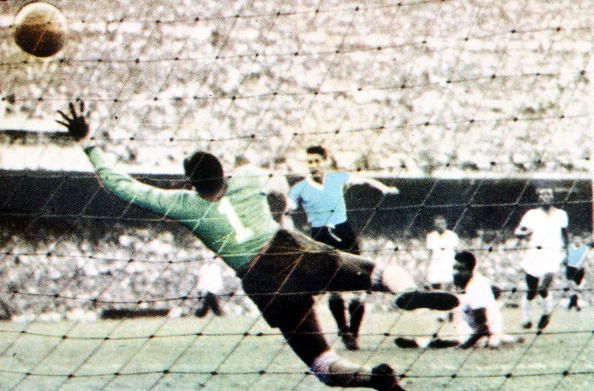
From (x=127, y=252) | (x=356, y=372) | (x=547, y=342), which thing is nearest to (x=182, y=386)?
(x=356, y=372)

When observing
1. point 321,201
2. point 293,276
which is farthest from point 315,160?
point 293,276

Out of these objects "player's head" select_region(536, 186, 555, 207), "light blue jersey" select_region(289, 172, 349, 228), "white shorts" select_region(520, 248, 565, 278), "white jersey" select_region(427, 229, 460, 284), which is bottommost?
"white shorts" select_region(520, 248, 565, 278)

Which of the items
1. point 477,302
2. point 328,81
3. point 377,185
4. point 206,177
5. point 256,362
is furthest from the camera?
point 328,81

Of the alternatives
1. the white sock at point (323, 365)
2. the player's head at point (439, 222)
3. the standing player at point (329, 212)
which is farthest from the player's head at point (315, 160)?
the player's head at point (439, 222)

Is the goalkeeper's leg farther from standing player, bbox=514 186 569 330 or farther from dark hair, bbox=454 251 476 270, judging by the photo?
standing player, bbox=514 186 569 330

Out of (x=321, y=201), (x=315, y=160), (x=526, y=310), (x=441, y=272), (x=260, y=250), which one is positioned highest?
(x=315, y=160)

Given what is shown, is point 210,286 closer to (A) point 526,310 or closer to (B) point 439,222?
(B) point 439,222

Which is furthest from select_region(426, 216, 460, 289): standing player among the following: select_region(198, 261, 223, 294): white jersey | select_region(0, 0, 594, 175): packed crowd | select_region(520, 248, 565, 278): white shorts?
select_region(198, 261, 223, 294): white jersey

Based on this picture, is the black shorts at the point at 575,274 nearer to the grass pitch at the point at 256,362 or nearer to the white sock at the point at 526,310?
the grass pitch at the point at 256,362
